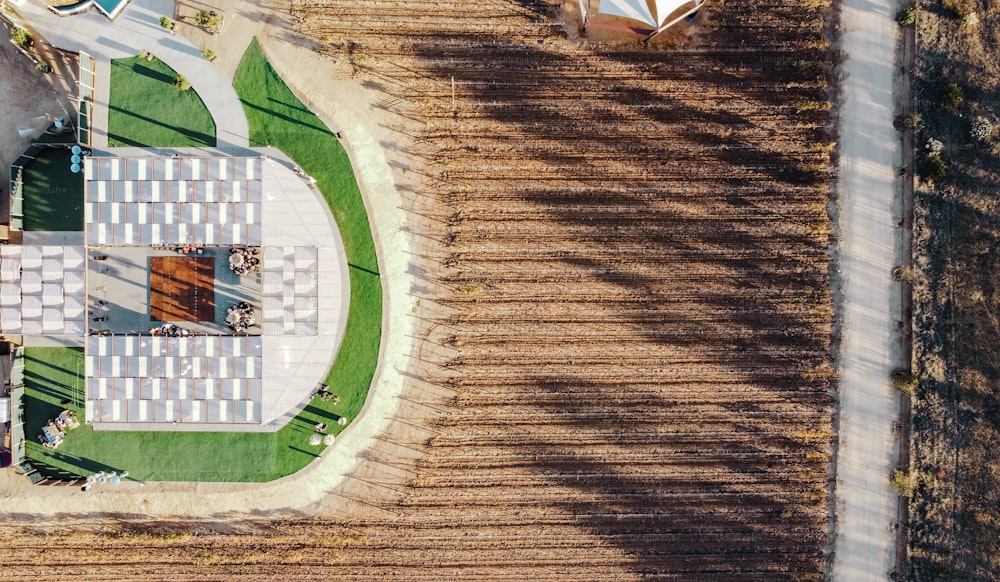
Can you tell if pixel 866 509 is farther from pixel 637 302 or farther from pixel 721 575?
pixel 637 302

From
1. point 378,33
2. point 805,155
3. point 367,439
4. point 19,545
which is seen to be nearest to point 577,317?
point 367,439

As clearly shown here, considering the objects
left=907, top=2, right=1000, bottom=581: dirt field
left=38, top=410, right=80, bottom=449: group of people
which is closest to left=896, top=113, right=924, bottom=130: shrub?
left=907, top=2, right=1000, bottom=581: dirt field

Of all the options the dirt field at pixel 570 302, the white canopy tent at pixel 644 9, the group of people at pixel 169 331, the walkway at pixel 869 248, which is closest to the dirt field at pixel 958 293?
the walkway at pixel 869 248

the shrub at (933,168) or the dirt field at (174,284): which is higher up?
the shrub at (933,168)

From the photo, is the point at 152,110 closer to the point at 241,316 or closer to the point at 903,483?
the point at 241,316

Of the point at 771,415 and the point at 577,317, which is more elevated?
the point at 577,317

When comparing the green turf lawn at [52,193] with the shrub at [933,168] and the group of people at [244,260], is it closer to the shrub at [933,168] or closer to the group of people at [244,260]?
the group of people at [244,260]
